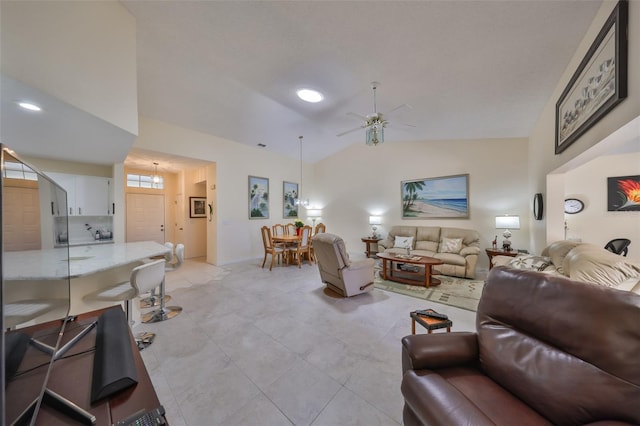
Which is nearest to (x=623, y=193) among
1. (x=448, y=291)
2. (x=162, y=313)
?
(x=448, y=291)

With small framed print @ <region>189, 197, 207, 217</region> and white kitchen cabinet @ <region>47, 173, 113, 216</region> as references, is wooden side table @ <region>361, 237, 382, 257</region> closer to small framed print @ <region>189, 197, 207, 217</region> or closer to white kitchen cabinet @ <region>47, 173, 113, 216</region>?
small framed print @ <region>189, 197, 207, 217</region>

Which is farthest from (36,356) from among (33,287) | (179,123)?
(179,123)

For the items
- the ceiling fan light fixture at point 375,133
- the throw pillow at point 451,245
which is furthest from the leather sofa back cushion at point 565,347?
the throw pillow at point 451,245

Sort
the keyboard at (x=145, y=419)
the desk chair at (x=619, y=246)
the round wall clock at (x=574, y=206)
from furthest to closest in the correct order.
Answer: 1. the round wall clock at (x=574, y=206)
2. the desk chair at (x=619, y=246)
3. the keyboard at (x=145, y=419)

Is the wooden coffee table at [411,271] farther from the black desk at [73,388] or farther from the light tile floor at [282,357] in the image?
the black desk at [73,388]

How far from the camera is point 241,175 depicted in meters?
5.64

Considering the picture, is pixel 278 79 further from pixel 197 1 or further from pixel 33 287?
pixel 33 287

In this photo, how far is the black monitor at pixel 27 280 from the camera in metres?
0.61

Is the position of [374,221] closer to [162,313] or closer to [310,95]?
[310,95]

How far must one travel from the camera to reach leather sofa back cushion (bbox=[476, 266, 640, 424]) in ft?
2.86

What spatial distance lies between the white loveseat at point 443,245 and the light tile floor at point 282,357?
162 centimetres

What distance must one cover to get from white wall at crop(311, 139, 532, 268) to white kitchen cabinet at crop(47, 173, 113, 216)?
5224 mm

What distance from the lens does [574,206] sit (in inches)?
148

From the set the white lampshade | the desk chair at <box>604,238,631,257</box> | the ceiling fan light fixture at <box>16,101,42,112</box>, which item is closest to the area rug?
the white lampshade
